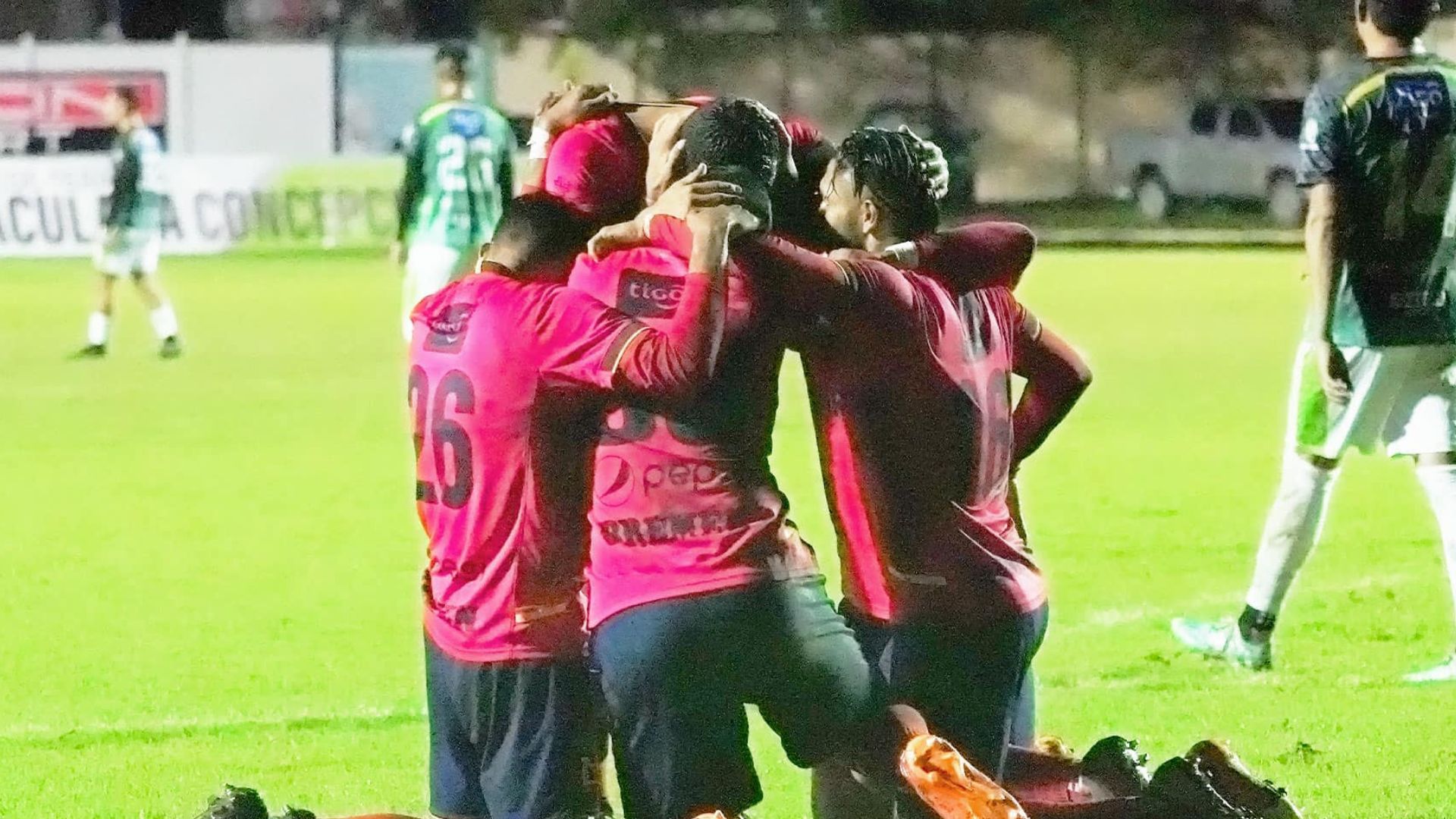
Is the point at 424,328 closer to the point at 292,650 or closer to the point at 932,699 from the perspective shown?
the point at 932,699

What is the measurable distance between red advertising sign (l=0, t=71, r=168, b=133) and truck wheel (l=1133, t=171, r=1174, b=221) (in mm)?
16399

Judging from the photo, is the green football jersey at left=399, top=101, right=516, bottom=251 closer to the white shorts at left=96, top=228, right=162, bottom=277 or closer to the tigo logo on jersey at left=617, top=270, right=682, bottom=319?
the white shorts at left=96, top=228, right=162, bottom=277

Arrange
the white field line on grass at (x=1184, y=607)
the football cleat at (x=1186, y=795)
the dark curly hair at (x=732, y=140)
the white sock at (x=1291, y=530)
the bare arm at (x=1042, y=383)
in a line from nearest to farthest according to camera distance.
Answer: the dark curly hair at (x=732, y=140) → the football cleat at (x=1186, y=795) → the bare arm at (x=1042, y=383) → the white sock at (x=1291, y=530) → the white field line on grass at (x=1184, y=607)

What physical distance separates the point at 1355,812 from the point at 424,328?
8.77 ft

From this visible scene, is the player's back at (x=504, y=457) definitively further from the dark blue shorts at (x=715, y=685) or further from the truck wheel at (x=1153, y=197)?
the truck wheel at (x=1153, y=197)

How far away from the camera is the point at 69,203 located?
28672mm

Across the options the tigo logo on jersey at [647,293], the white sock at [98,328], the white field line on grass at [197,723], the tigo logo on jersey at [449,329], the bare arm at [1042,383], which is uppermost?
the tigo logo on jersey at [647,293]

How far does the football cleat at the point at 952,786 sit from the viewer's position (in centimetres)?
425

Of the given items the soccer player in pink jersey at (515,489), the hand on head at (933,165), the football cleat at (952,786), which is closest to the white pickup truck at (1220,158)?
the hand on head at (933,165)

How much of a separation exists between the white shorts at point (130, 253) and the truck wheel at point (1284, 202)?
22275 mm

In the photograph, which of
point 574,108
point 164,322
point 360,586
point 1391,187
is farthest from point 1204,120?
point 574,108

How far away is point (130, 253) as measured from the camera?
58.5ft

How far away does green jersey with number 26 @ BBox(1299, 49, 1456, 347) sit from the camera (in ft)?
23.0

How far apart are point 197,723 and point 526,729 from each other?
2793mm
